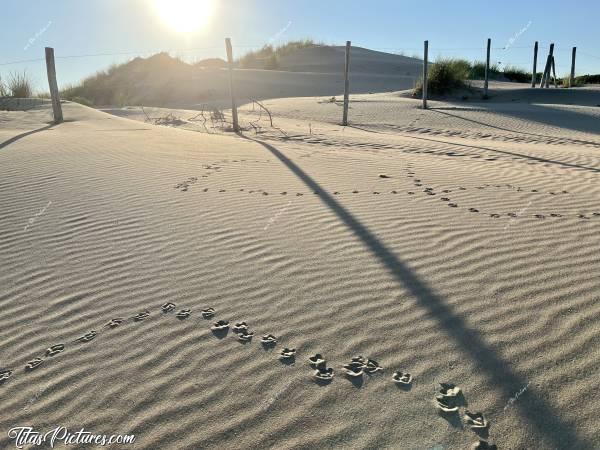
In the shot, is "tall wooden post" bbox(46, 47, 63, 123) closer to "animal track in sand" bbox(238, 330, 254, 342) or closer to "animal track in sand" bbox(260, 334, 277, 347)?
"animal track in sand" bbox(238, 330, 254, 342)

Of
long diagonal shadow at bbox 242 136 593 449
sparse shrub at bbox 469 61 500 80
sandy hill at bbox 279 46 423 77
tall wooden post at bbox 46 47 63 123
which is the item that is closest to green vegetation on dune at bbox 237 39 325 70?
sandy hill at bbox 279 46 423 77

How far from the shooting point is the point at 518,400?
7.79 ft

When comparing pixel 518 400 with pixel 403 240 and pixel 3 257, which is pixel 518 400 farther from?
pixel 3 257

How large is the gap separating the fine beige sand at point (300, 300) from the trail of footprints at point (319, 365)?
0.04 metres

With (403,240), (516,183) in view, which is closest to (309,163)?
(516,183)

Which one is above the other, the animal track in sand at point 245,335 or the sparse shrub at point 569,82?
the sparse shrub at point 569,82

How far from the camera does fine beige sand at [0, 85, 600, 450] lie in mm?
2330

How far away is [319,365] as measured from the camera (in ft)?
8.80

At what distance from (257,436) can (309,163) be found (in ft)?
20.2

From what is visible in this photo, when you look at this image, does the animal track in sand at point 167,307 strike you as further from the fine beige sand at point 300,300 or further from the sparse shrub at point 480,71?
the sparse shrub at point 480,71

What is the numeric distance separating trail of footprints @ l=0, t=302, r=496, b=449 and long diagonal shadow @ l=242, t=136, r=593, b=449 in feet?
0.78

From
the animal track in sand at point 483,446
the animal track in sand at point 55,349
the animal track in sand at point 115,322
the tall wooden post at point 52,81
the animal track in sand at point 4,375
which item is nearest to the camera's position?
the animal track in sand at point 483,446

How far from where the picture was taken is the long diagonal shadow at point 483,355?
7.18ft

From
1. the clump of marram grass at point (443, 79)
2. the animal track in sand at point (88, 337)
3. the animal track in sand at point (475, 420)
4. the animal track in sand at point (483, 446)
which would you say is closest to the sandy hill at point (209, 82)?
the clump of marram grass at point (443, 79)
